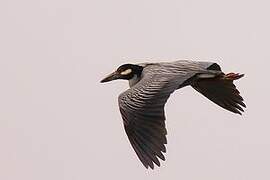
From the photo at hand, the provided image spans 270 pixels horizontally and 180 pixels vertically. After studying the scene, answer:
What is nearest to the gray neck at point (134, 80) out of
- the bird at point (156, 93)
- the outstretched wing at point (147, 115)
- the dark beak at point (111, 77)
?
the bird at point (156, 93)

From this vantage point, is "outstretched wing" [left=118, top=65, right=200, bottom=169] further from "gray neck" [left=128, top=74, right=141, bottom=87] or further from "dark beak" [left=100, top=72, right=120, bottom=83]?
"dark beak" [left=100, top=72, right=120, bottom=83]

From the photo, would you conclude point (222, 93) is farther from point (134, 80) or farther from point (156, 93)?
point (156, 93)

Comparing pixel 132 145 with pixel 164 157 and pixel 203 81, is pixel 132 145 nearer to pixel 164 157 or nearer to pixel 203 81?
pixel 164 157

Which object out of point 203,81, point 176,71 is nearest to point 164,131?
point 176,71

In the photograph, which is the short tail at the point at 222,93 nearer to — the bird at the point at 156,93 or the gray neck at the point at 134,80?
the bird at the point at 156,93

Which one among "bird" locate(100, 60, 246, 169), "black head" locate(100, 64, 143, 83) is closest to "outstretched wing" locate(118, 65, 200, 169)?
"bird" locate(100, 60, 246, 169)

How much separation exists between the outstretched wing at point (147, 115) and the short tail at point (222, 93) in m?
2.03

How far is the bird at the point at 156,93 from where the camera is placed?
948 centimetres

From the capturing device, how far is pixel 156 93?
32.6 ft

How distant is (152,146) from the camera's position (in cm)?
945

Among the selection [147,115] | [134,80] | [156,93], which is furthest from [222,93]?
[147,115]

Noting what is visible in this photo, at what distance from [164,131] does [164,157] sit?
0.96 feet

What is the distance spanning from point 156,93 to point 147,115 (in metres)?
0.41

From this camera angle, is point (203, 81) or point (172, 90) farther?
point (203, 81)
